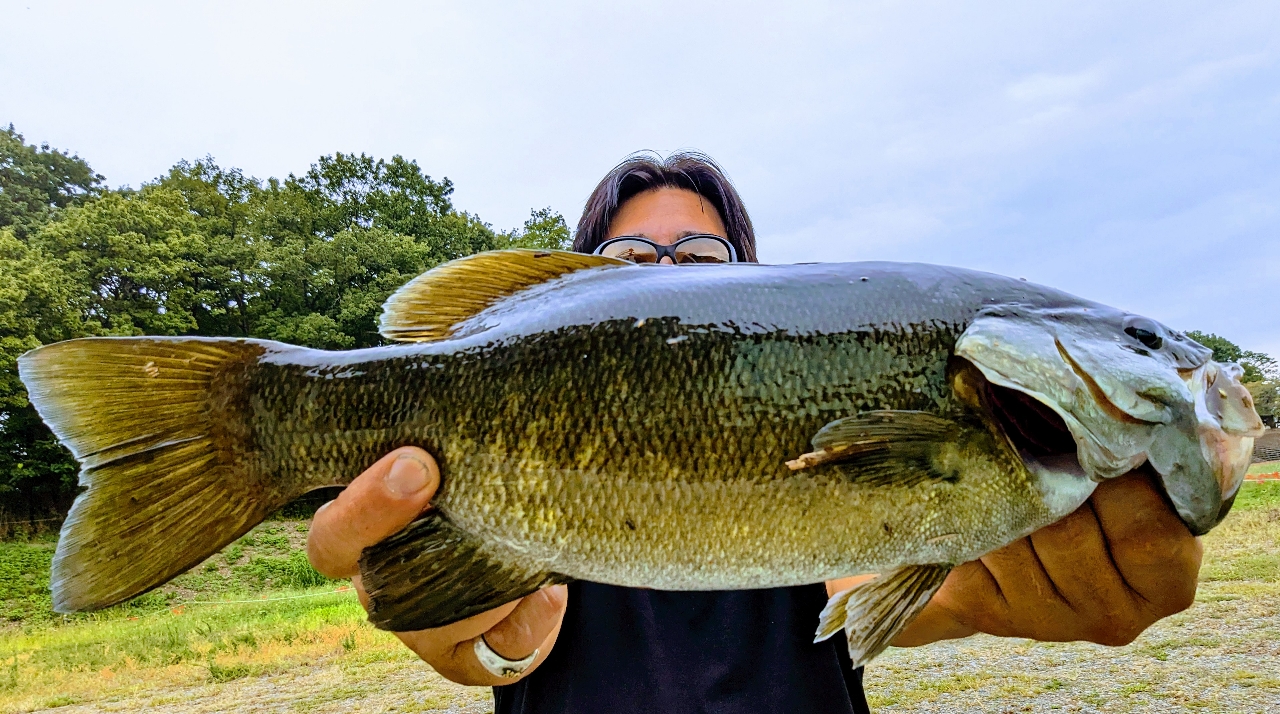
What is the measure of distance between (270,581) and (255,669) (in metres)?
12.4

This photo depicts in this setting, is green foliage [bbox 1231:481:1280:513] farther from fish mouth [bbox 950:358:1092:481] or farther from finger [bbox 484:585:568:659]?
finger [bbox 484:585:568:659]

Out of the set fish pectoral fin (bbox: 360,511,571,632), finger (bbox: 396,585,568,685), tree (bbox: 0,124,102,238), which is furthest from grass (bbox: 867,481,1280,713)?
tree (bbox: 0,124,102,238)

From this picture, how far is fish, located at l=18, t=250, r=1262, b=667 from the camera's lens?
1558mm

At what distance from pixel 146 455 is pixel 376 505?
1.95 feet

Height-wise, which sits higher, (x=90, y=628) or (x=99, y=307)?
(x=99, y=307)

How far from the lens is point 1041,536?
6.09 feet

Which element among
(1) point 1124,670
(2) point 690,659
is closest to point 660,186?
(2) point 690,659

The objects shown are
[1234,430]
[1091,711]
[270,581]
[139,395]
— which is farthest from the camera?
[270,581]

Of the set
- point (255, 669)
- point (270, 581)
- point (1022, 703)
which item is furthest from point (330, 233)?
point (1022, 703)

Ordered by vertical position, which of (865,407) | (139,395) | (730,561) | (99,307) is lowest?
(730,561)

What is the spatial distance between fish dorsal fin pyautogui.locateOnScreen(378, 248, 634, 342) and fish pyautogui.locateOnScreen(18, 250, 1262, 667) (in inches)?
7.3

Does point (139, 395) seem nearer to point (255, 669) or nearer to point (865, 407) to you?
point (865, 407)

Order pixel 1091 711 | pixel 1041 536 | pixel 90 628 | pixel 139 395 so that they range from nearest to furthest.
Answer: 1. pixel 139 395
2. pixel 1041 536
3. pixel 1091 711
4. pixel 90 628

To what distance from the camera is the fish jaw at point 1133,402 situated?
1.51 metres
